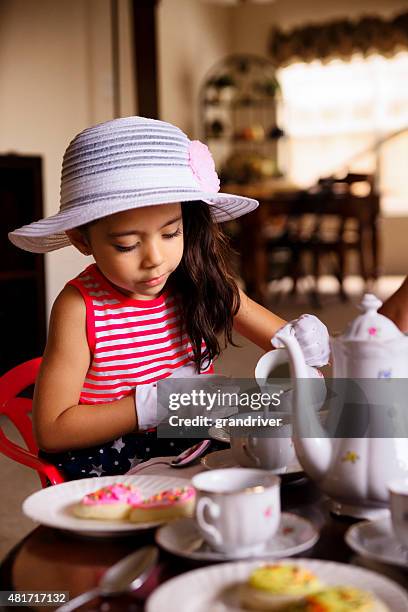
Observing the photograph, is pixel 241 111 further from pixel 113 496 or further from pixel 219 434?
pixel 113 496

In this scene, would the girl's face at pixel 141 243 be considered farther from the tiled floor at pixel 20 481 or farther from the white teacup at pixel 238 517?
the white teacup at pixel 238 517

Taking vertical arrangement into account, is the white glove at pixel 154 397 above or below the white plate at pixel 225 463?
above

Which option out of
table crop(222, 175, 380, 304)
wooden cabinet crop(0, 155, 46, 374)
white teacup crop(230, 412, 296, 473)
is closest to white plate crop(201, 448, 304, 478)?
white teacup crop(230, 412, 296, 473)

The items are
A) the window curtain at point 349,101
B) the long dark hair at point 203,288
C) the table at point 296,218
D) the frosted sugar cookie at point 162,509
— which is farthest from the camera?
the window curtain at point 349,101

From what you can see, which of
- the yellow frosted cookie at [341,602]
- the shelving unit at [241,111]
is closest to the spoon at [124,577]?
the yellow frosted cookie at [341,602]

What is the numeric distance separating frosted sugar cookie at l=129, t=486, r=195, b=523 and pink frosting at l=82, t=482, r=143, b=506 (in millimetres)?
11

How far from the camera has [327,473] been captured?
788 millimetres

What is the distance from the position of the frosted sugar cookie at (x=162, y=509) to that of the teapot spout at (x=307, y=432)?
113 mm

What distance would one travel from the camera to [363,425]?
30.6 inches

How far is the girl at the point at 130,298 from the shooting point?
3.71 feet

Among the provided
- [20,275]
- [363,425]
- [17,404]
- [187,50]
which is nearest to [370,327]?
[363,425]

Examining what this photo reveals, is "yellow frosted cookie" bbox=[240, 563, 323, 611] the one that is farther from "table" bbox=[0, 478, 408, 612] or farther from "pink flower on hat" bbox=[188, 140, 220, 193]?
"pink flower on hat" bbox=[188, 140, 220, 193]

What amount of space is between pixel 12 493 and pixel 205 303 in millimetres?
1525

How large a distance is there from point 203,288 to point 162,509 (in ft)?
2.06
